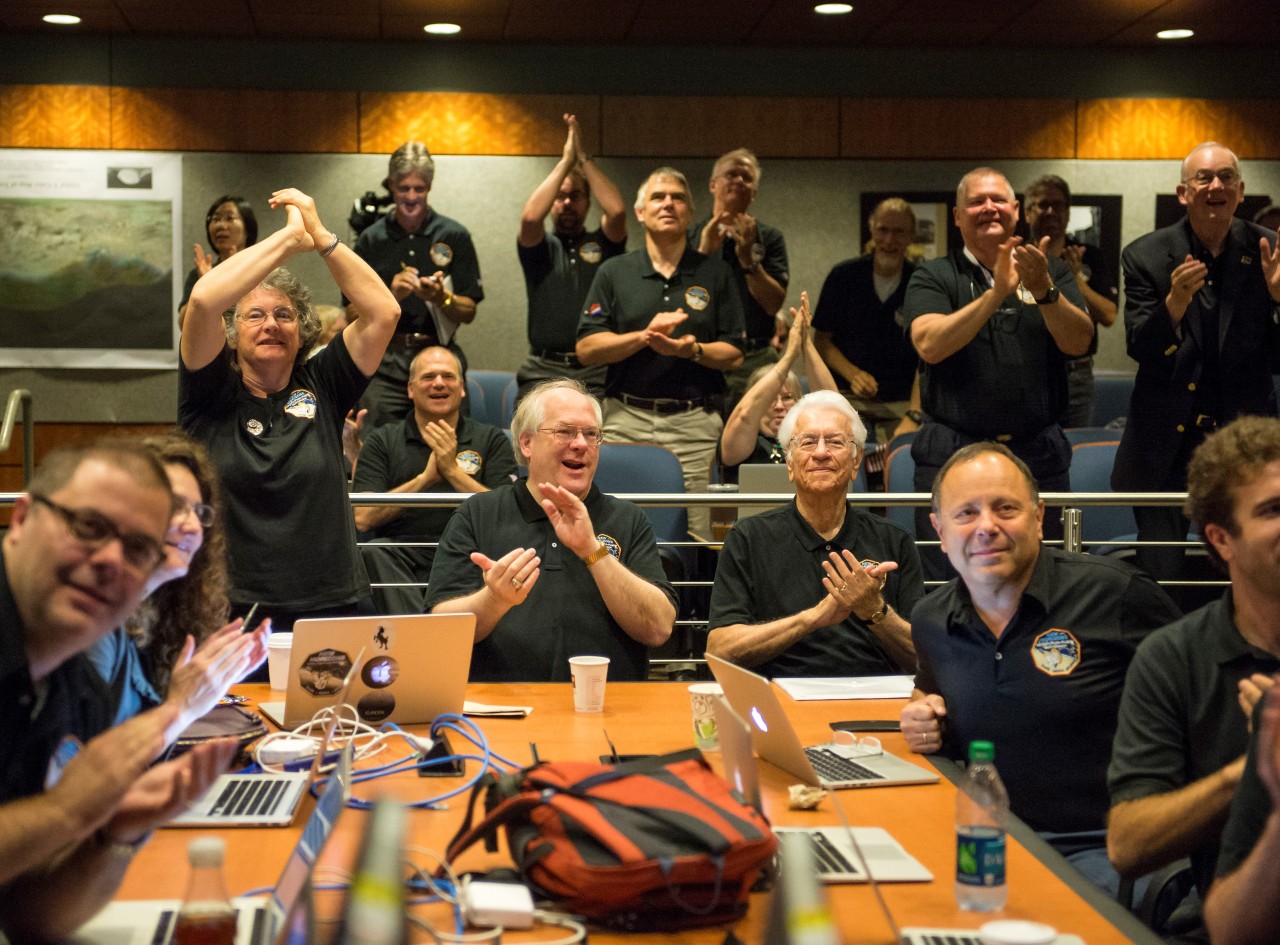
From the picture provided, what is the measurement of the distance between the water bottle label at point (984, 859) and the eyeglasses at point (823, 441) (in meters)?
1.85

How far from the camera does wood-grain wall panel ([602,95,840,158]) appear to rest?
7754 mm

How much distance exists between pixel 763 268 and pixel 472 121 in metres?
2.77

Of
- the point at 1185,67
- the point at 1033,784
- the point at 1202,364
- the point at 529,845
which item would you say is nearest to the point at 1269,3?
the point at 1185,67

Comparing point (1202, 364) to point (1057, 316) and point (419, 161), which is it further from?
point (419, 161)

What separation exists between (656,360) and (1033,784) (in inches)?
115

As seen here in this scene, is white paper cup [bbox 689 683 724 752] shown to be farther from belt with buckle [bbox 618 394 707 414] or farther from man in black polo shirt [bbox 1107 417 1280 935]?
belt with buckle [bbox 618 394 707 414]

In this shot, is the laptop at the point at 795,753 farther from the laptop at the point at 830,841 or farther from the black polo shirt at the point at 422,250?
the black polo shirt at the point at 422,250

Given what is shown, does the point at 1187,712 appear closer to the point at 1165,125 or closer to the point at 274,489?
the point at 274,489

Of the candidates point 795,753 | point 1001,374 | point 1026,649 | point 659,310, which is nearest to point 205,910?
point 795,753

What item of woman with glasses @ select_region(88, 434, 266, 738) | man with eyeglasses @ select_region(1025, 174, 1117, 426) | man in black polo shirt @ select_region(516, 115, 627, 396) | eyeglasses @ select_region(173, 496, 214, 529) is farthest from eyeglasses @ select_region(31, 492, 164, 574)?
man with eyeglasses @ select_region(1025, 174, 1117, 426)

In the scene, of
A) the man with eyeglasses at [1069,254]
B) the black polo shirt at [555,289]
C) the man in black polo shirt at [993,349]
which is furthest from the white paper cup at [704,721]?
the man with eyeglasses at [1069,254]

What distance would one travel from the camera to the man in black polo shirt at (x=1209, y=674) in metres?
1.92

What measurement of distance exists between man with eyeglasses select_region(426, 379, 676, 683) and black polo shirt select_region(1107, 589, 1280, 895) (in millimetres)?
1326

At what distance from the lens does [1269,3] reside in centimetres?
688
